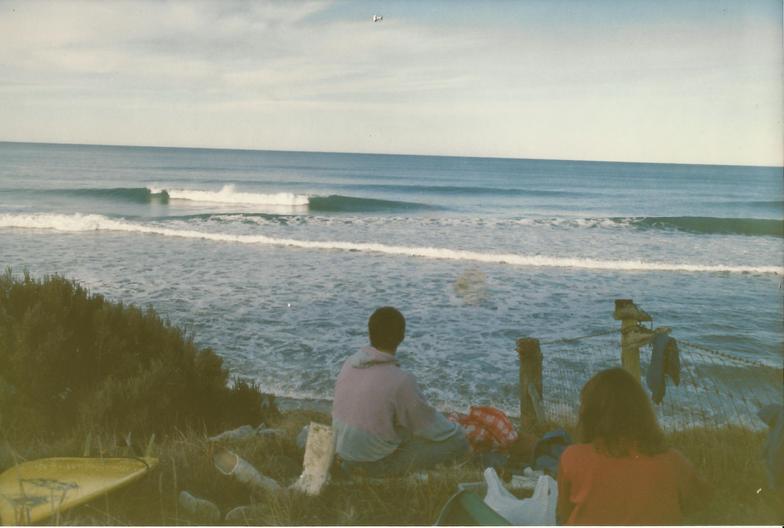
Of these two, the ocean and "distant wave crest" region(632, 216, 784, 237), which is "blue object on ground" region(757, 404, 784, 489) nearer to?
the ocean

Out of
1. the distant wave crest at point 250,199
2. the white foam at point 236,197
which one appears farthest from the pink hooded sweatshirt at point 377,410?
the white foam at point 236,197

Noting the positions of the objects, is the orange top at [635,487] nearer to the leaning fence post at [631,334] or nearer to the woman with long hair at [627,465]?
the woman with long hair at [627,465]

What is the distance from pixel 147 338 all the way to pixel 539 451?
135 inches

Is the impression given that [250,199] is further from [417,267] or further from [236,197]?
[417,267]

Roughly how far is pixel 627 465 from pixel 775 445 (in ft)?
4.07

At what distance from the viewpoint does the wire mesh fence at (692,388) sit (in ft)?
22.3

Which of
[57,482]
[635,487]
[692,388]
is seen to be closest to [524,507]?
[635,487]

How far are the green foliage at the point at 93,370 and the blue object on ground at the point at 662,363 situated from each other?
11.8ft

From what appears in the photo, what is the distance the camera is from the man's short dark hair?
3832 mm

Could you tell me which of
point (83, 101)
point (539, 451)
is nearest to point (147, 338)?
point (539, 451)

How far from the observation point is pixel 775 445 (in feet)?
10.6

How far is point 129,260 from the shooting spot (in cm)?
1458

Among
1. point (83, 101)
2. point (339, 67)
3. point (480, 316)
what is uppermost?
point (339, 67)

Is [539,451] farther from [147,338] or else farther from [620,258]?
[620,258]
